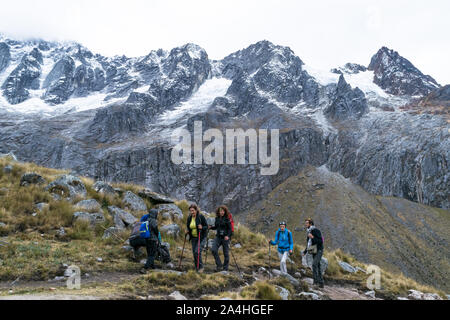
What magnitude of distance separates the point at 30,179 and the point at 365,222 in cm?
8929

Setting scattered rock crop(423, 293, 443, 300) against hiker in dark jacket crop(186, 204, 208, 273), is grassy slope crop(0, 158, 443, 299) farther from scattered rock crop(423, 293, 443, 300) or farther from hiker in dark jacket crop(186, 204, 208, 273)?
scattered rock crop(423, 293, 443, 300)

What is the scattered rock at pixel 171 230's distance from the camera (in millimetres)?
13164

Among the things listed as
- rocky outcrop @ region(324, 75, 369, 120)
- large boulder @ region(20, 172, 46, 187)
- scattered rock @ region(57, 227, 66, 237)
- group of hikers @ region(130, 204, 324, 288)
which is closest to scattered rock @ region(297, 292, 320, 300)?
group of hikers @ region(130, 204, 324, 288)

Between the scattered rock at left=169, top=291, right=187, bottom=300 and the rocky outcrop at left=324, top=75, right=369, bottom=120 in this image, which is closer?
the scattered rock at left=169, top=291, right=187, bottom=300

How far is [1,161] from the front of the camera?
15.1m

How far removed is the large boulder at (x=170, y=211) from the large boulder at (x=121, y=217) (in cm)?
178

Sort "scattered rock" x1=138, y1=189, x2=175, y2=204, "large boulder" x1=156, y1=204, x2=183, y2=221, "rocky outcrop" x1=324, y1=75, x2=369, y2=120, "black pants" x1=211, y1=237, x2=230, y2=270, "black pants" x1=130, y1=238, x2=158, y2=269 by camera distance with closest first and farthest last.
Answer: "black pants" x1=130, y1=238, x2=158, y2=269 → "black pants" x1=211, y1=237, x2=230, y2=270 → "large boulder" x1=156, y1=204, x2=183, y2=221 → "scattered rock" x1=138, y1=189, x2=175, y2=204 → "rocky outcrop" x1=324, y1=75, x2=369, y2=120

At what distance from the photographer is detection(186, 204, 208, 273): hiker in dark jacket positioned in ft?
32.6

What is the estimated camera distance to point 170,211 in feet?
50.4

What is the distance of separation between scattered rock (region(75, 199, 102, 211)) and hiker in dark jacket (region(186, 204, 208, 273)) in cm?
560

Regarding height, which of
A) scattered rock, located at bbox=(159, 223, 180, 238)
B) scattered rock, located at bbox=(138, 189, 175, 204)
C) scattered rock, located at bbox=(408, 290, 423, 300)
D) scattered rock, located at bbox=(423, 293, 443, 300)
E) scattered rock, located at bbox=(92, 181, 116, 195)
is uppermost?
scattered rock, located at bbox=(92, 181, 116, 195)

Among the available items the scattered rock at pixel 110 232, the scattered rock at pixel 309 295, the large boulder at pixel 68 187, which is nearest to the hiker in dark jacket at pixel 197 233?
the scattered rock at pixel 309 295

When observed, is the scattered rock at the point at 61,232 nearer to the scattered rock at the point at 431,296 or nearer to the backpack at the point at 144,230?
the backpack at the point at 144,230
